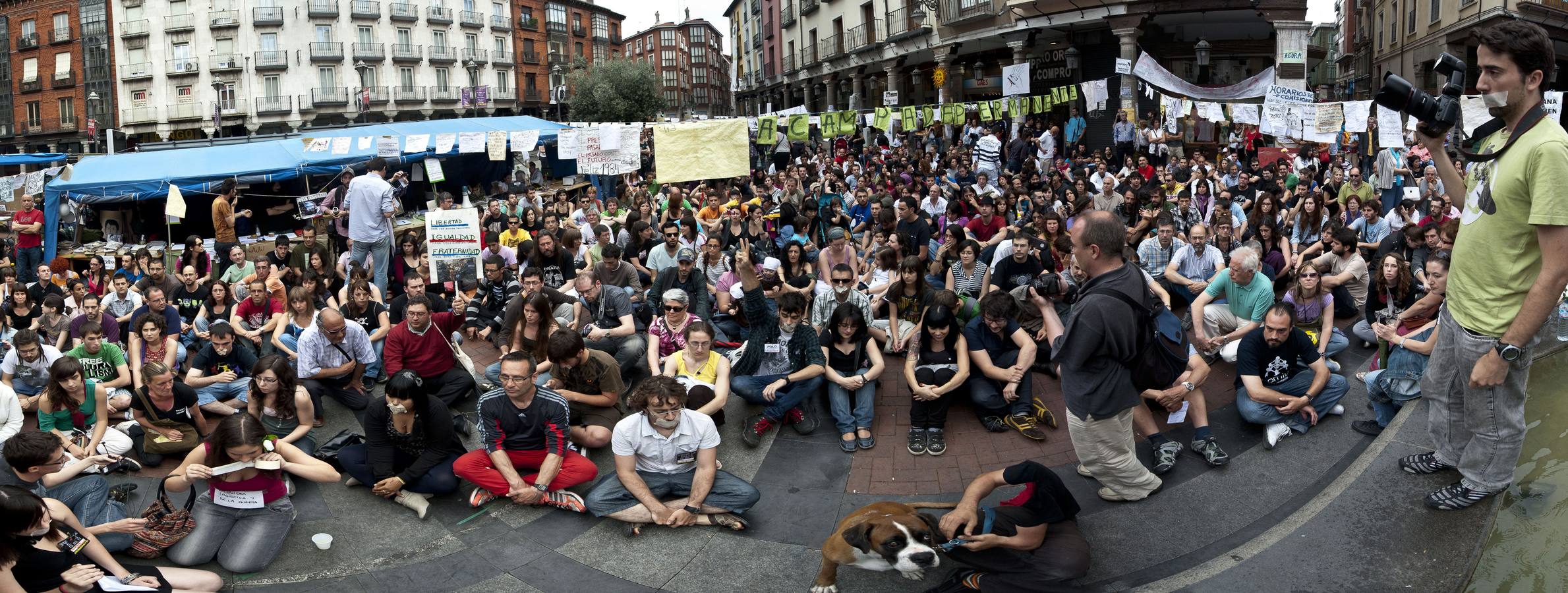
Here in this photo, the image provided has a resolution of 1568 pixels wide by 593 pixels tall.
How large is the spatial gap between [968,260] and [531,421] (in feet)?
16.4

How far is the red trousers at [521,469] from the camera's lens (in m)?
6.18

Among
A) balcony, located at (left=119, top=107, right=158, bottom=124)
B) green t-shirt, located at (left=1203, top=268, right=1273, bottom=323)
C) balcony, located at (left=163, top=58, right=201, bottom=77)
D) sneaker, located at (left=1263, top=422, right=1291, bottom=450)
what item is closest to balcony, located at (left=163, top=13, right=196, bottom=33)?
balcony, located at (left=163, top=58, right=201, bottom=77)

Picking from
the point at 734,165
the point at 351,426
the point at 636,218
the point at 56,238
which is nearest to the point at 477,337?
the point at 351,426

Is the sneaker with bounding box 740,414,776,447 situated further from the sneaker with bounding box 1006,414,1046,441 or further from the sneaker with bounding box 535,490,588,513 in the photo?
the sneaker with bounding box 1006,414,1046,441

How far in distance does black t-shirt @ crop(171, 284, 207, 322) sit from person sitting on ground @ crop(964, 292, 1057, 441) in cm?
868

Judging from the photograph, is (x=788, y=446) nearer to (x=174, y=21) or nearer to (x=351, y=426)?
(x=351, y=426)

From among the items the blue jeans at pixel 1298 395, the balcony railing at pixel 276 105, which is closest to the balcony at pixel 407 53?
the balcony railing at pixel 276 105

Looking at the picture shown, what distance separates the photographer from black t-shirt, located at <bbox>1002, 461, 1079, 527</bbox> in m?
4.46

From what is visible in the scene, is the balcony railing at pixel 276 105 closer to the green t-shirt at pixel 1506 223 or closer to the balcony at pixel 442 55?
the balcony at pixel 442 55

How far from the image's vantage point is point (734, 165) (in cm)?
1590

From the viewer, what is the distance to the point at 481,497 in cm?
624

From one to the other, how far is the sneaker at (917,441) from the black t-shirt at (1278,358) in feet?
7.22

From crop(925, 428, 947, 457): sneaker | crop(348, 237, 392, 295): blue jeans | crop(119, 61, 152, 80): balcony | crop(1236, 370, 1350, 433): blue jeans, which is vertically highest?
crop(119, 61, 152, 80): balcony

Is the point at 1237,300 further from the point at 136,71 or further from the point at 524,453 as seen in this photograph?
the point at 136,71
